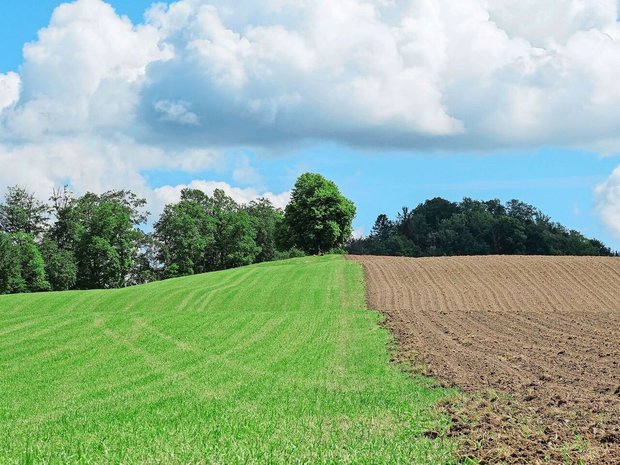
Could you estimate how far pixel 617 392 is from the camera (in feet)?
50.2

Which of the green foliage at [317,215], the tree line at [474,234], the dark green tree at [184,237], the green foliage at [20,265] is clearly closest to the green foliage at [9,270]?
the green foliage at [20,265]

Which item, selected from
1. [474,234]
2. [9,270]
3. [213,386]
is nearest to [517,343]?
[213,386]

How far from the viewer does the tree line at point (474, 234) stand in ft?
354

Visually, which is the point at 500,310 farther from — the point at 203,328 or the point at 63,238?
the point at 63,238

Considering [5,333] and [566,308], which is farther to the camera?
[566,308]

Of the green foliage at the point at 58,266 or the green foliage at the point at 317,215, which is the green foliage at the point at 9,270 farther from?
the green foliage at the point at 317,215

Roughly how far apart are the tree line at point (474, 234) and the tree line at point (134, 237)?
32714 mm

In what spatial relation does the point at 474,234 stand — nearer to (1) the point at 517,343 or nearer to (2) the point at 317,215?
(2) the point at 317,215

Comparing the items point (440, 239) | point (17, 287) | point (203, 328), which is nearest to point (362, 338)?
point (203, 328)

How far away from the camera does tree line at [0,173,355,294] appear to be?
82.0 meters

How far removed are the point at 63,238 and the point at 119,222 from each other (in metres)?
9.67

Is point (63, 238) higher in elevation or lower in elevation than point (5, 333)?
higher

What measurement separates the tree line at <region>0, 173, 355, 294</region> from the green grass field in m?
35.8

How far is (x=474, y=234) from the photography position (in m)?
Answer: 119
